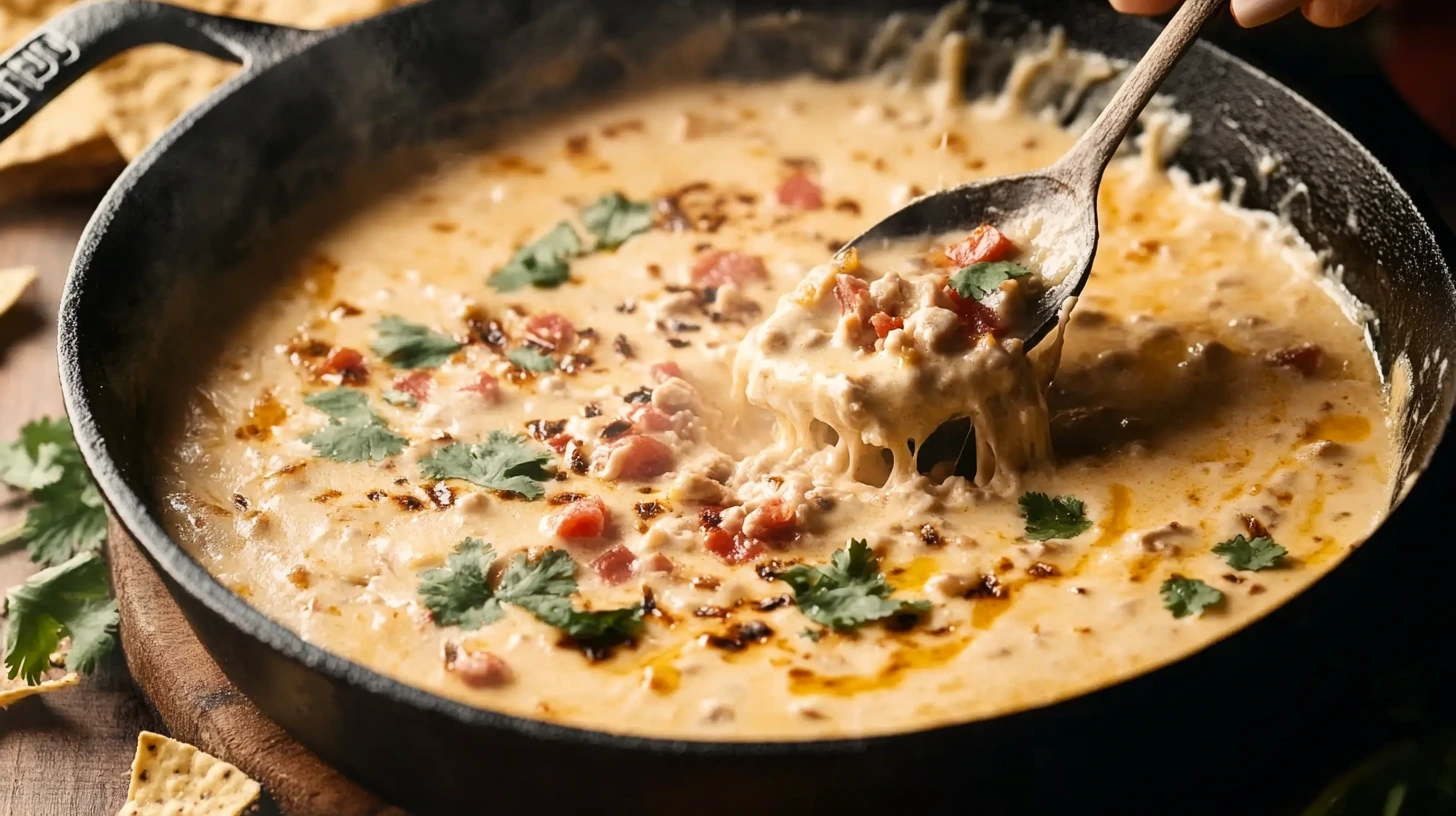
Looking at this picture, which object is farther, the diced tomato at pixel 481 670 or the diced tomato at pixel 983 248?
the diced tomato at pixel 983 248

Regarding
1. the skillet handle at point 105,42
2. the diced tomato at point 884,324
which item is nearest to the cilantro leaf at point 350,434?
the skillet handle at point 105,42

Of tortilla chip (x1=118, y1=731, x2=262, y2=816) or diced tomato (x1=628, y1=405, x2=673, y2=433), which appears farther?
diced tomato (x1=628, y1=405, x2=673, y2=433)

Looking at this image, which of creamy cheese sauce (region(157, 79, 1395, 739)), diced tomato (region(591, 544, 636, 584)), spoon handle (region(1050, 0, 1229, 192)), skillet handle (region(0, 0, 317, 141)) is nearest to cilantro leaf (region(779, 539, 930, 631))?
creamy cheese sauce (region(157, 79, 1395, 739))

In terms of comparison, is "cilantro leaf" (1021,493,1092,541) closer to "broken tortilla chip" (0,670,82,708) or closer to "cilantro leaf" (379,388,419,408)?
"cilantro leaf" (379,388,419,408)

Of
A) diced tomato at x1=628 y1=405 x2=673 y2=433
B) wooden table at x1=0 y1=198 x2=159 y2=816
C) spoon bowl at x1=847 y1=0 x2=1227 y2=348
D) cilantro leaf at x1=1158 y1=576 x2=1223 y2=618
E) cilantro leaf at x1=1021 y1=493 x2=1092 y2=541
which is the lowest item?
wooden table at x1=0 y1=198 x2=159 y2=816

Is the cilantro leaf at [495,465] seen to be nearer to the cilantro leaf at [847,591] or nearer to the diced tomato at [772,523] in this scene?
the diced tomato at [772,523]

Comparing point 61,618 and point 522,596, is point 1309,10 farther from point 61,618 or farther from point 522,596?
point 61,618

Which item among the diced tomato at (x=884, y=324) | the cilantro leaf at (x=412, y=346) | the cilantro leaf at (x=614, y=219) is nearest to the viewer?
the diced tomato at (x=884, y=324)
